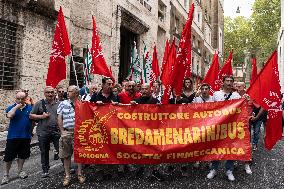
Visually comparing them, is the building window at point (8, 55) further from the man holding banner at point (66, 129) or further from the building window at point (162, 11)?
the building window at point (162, 11)

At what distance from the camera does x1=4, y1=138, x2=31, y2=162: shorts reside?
6457mm

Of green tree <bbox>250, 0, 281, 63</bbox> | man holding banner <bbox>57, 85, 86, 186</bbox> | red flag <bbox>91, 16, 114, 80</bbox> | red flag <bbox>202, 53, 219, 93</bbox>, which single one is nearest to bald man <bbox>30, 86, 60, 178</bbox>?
man holding banner <bbox>57, 85, 86, 186</bbox>

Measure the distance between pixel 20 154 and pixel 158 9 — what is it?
20.0m

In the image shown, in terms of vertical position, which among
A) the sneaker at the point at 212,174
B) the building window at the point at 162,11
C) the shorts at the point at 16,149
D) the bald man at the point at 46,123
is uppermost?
the building window at the point at 162,11

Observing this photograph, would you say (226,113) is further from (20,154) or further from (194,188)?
(20,154)

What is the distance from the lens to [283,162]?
26.8 feet

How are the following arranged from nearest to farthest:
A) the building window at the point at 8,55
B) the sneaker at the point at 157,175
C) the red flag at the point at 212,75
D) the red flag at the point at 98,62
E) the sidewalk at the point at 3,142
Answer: the sneaker at the point at 157,175 → the sidewalk at the point at 3,142 → the red flag at the point at 98,62 → the building window at the point at 8,55 → the red flag at the point at 212,75

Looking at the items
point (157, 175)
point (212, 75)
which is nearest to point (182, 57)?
point (157, 175)

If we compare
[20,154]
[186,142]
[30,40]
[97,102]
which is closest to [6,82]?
A: [30,40]

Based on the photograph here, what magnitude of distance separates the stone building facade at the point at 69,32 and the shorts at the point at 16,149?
5094 millimetres

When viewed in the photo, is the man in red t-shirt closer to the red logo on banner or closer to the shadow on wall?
the red logo on banner

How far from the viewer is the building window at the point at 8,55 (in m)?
11.5

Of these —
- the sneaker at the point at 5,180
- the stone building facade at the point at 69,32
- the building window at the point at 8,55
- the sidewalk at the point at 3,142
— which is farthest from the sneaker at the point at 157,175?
the building window at the point at 8,55

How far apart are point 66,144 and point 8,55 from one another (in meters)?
6.71
